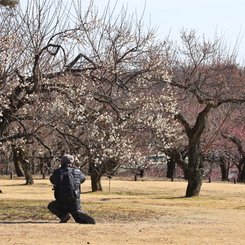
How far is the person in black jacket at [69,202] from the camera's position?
52.2 feet

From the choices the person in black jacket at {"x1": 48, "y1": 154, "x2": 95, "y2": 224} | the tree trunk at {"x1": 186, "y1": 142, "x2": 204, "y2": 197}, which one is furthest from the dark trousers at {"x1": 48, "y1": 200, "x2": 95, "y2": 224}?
the tree trunk at {"x1": 186, "y1": 142, "x2": 204, "y2": 197}

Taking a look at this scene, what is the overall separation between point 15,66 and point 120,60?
137 inches

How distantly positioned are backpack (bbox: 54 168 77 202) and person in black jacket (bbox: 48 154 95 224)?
0.17 ft

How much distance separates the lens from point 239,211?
26.4 m

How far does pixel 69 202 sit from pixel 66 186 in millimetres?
478

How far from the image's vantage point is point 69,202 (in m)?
16.1

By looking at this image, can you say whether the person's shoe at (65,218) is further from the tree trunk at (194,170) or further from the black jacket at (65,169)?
the tree trunk at (194,170)

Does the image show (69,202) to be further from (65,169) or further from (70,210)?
(65,169)

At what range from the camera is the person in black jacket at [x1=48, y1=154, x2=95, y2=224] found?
15.9 metres

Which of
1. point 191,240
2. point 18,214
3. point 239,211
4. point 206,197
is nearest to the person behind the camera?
point 191,240

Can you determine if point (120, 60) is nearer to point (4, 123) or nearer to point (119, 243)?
point (4, 123)

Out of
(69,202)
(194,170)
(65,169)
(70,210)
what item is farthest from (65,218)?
(194,170)

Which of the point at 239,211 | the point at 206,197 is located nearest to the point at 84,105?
the point at 239,211

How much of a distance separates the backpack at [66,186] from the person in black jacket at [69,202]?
0.05 m
